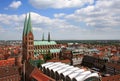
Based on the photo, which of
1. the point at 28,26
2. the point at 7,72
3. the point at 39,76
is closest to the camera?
the point at 39,76

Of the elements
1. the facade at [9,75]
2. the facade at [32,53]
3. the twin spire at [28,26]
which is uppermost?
the twin spire at [28,26]

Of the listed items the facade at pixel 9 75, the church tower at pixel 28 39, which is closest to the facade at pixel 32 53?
the church tower at pixel 28 39

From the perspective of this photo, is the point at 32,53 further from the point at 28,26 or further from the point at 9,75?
the point at 9,75

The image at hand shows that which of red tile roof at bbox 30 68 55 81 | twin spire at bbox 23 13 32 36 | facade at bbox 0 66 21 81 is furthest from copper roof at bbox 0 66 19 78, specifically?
twin spire at bbox 23 13 32 36

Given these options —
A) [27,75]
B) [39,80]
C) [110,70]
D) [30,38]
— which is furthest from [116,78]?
Result: [30,38]

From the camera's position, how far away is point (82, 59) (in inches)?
3880

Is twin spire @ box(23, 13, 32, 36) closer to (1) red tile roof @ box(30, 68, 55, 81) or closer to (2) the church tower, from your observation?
(2) the church tower

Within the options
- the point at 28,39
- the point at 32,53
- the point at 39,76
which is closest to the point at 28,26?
the point at 28,39

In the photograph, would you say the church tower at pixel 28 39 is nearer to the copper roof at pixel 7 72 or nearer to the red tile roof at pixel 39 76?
the copper roof at pixel 7 72

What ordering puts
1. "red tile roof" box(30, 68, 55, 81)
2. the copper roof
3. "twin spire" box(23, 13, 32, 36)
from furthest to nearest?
1. "twin spire" box(23, 13, 32, 36)
2. the copper roof
3. "red tile roof" box(30, 68, 55, 81)

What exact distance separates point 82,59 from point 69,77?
52408 mm

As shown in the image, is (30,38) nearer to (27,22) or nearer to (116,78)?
(27,22)

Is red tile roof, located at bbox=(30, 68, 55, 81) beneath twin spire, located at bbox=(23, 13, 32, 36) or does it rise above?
beneath

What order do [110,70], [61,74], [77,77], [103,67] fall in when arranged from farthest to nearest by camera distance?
[103,67]
[110,70]
[61,74]
[77,77]
